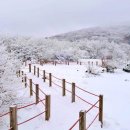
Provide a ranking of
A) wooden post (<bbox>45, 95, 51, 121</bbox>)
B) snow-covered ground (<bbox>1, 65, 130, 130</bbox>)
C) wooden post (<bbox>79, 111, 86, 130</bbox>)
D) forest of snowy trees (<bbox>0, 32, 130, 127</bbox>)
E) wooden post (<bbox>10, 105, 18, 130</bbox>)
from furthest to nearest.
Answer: forest of snowy trees (<bbox>0, 32, 130, 127</bbox>)
wooden post (<bbox>45, 95, 51, 121</bbox>)
snow-covered ground (<bbox>1, 65, 130, 130</bbox>)
wooden post (<bbox>10, 105, 18, 130</bbox>)
wooden post (<bbox>79, 111, 86, 130</bbox>)

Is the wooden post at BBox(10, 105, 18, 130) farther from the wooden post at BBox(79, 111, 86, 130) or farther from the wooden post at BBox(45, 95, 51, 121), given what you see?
the wooden post at BBox(45, 95, 51, 121)

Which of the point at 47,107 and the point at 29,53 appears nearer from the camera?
the point at 47,107

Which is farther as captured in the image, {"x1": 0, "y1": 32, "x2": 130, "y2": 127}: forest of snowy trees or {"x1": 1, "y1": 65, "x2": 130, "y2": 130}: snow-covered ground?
{"x1": 0, "y1": 32, "x2": 130, "y2": 127}: forest of snowy trees

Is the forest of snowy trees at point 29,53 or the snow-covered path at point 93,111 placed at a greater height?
the forest of snowy trees at point 29,53

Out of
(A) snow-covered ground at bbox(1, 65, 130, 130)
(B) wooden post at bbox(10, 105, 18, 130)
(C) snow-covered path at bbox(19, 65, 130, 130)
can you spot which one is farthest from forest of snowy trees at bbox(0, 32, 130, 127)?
(B) wooden post at bbox(10, 105, 18, 130)

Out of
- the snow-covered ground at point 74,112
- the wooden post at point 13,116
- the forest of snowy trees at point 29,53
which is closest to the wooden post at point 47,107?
the snow-covered ground at point 74,112

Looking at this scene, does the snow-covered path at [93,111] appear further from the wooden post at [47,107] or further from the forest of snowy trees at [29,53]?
the forest of snowy trees at [29,53]

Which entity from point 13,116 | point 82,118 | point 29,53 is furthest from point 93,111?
point 29,53

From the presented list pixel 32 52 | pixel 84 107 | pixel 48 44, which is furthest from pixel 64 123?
pixel 48 44

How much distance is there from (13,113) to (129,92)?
1092 centimetres

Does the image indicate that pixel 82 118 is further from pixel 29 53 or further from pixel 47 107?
pixel 29 53

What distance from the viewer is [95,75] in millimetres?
25281

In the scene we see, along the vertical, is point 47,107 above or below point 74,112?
above

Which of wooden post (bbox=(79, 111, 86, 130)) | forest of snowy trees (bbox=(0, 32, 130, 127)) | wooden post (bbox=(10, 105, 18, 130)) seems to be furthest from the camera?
forest of snowy trees (bbox=(0, 32, 130, 127))
